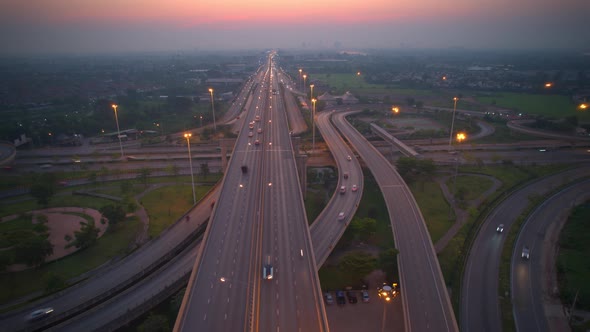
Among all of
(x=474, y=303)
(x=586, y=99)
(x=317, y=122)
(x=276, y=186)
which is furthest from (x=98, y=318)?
(x=586, y=99)

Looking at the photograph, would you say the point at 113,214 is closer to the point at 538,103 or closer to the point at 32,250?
the point at 32,250

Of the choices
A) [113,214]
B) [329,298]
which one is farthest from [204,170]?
[329,298]

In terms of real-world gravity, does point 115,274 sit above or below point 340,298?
above

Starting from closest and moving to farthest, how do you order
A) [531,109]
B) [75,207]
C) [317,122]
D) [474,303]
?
[474,303]
[75,207]
[317,122]
[531,109]

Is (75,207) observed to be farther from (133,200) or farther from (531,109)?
(531,109)

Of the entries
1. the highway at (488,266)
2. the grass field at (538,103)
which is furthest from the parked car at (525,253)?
the grass field at (538,103)

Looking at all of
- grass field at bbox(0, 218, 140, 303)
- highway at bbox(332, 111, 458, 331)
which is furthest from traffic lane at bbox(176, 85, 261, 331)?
grass field at bbox(0, 218, 140, 303)
